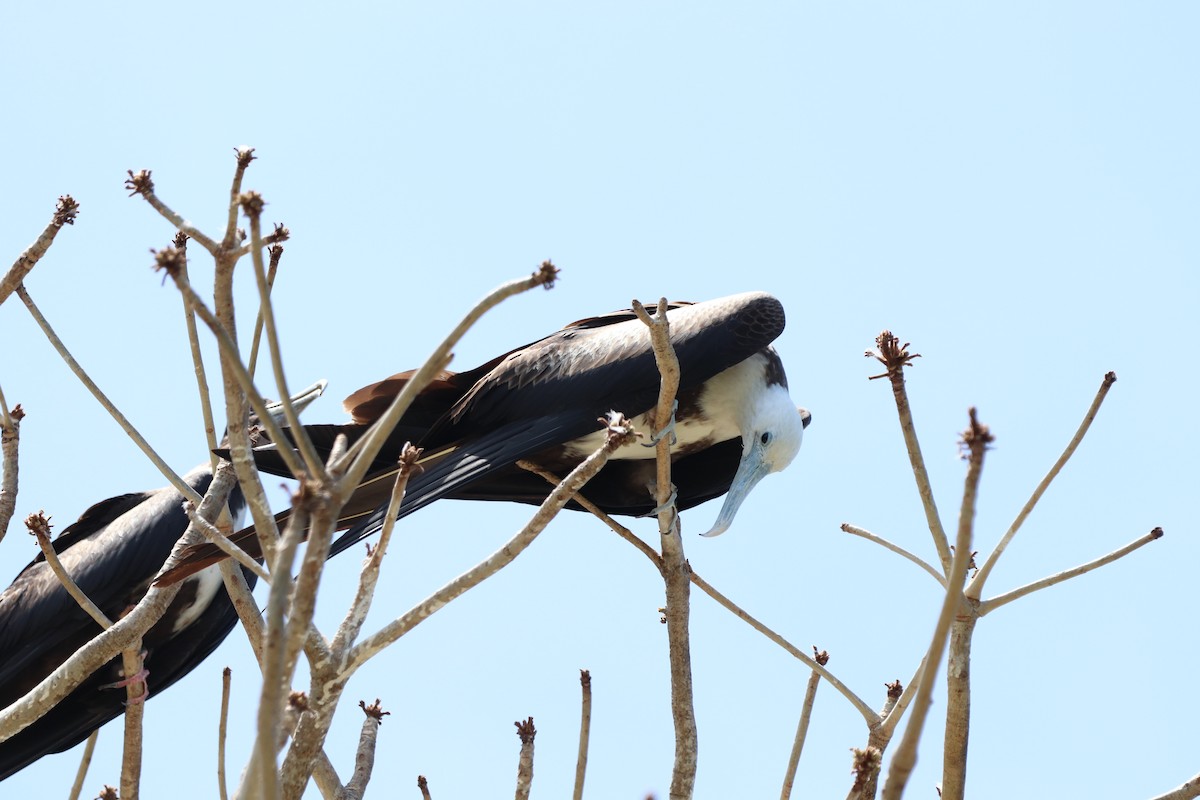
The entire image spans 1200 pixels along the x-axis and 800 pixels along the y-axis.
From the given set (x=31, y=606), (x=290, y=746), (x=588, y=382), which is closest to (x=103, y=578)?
(x=31, y=606)

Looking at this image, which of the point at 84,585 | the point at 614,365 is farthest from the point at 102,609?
the point at 614,365

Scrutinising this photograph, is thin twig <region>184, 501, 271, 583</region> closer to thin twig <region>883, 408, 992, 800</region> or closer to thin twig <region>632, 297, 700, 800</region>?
thin twig <region>632, 297, 700, 800</region>

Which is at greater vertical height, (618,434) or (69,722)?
(69,722)

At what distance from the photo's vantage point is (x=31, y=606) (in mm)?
6355

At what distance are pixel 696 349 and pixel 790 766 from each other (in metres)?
2.10

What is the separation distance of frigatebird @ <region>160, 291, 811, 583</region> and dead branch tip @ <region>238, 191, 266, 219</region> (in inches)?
106

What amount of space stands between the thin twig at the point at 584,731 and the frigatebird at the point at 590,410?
1097 millimetres

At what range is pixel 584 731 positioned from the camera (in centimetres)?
419

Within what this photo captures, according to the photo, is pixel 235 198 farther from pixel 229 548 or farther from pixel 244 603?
pixel 244 603

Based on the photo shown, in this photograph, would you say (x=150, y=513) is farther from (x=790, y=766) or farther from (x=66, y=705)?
(x=790, y=766)

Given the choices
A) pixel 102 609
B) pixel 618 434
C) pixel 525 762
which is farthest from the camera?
pixel 102 609

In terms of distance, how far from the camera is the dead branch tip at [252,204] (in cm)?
244

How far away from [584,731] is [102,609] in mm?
3182

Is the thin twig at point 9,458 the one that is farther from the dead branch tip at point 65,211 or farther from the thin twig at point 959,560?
the thin twig at point 959,560
